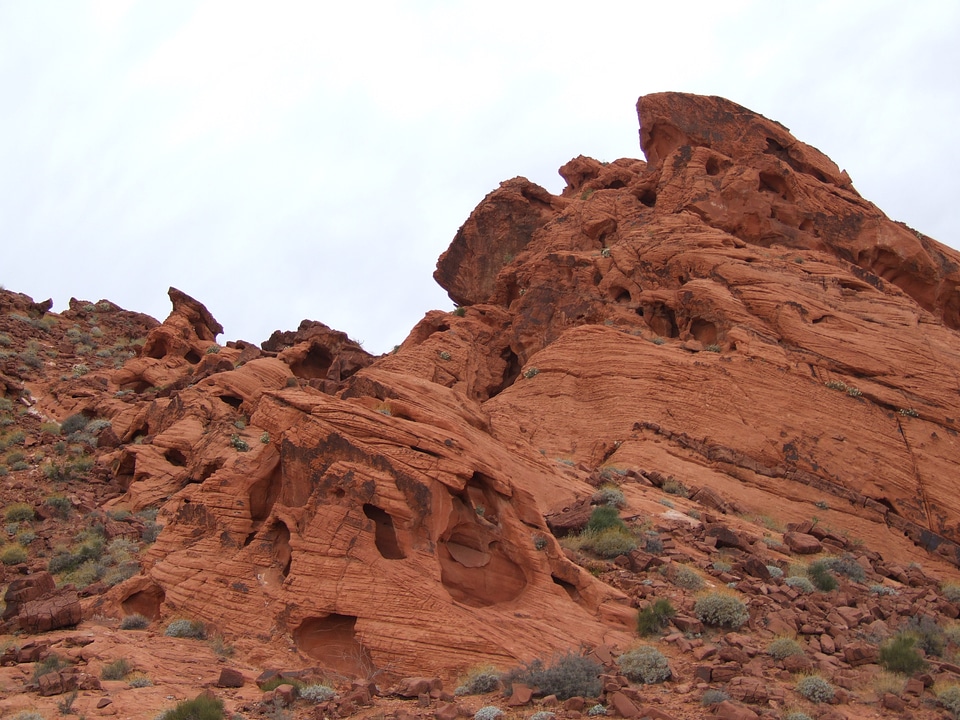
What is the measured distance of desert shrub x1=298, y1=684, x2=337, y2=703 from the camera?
1162 centimetres

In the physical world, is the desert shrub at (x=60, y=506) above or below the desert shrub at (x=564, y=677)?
above

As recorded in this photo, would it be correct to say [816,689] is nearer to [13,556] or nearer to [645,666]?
[645,666]

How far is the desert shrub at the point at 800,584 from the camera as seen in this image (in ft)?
51.8

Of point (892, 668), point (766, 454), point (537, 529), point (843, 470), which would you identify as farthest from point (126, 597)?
point (843, 470)

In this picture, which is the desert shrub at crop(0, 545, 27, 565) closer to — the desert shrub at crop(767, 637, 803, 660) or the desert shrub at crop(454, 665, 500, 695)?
the desert shrub at crop(454, 665, 500, 695)

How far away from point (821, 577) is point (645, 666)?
598cm

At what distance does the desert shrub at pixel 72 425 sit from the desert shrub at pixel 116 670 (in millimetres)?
18623

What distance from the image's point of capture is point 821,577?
16531 millimetres

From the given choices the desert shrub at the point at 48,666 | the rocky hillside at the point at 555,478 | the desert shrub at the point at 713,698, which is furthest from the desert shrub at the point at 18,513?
the desert shrub at the point at 713,698

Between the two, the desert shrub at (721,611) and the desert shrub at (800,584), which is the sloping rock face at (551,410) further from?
the desert shrub at (800,584)

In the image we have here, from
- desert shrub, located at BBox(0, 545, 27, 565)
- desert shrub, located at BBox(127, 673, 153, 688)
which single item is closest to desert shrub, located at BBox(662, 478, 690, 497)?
desert shrub, located at BBox(127, 673, 153, 688)

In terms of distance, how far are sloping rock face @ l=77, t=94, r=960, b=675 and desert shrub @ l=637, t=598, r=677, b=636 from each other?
0.28m

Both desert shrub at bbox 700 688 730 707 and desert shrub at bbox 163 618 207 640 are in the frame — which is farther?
desert shrub at bbox 163 618 207 640

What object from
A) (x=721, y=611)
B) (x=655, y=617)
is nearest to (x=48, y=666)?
(x=655, y=617)
